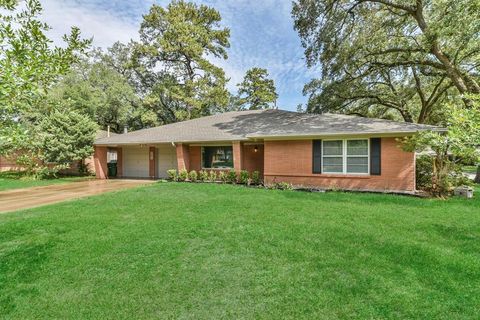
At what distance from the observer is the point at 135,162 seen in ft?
62.7

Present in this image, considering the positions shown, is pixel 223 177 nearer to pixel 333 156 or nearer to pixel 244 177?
pixel 244 177

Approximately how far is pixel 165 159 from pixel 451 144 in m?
16.1

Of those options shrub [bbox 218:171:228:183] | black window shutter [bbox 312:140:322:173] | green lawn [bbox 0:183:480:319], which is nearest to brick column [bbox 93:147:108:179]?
shrub [bbox 218:171:228:183]

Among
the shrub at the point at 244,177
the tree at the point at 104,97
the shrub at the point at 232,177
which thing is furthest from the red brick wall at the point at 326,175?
the tree at the point at 104,97

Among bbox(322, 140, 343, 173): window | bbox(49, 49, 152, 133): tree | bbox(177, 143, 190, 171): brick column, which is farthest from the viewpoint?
bbox(49, 49, 152, 133): tree

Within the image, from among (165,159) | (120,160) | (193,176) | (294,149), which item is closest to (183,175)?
(193,176)

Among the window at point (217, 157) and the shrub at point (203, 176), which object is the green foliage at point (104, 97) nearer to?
the window at point (217, 157)

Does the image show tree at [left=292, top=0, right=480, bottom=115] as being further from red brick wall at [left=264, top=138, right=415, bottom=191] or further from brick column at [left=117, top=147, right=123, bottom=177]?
brick column at [left=117, top=147, right=123, bottom=177]

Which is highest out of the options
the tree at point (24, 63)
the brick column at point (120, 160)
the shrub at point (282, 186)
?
the tree at point (24, 63)

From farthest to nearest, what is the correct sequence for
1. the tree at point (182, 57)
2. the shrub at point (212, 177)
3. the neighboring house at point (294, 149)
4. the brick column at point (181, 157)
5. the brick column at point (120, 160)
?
the tree at point (182, 57) < the brick column at point (120, 160) < the brick column at point (181, 157) < the shrub at point (212, 177) < the neighboring house at point (294, 149)

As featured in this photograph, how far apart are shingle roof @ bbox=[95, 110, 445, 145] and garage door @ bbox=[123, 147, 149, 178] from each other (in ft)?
4.73

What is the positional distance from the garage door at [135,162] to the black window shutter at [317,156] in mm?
12131

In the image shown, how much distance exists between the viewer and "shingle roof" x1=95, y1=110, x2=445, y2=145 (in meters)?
11.0

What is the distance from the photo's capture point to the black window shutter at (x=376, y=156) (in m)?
10.8
